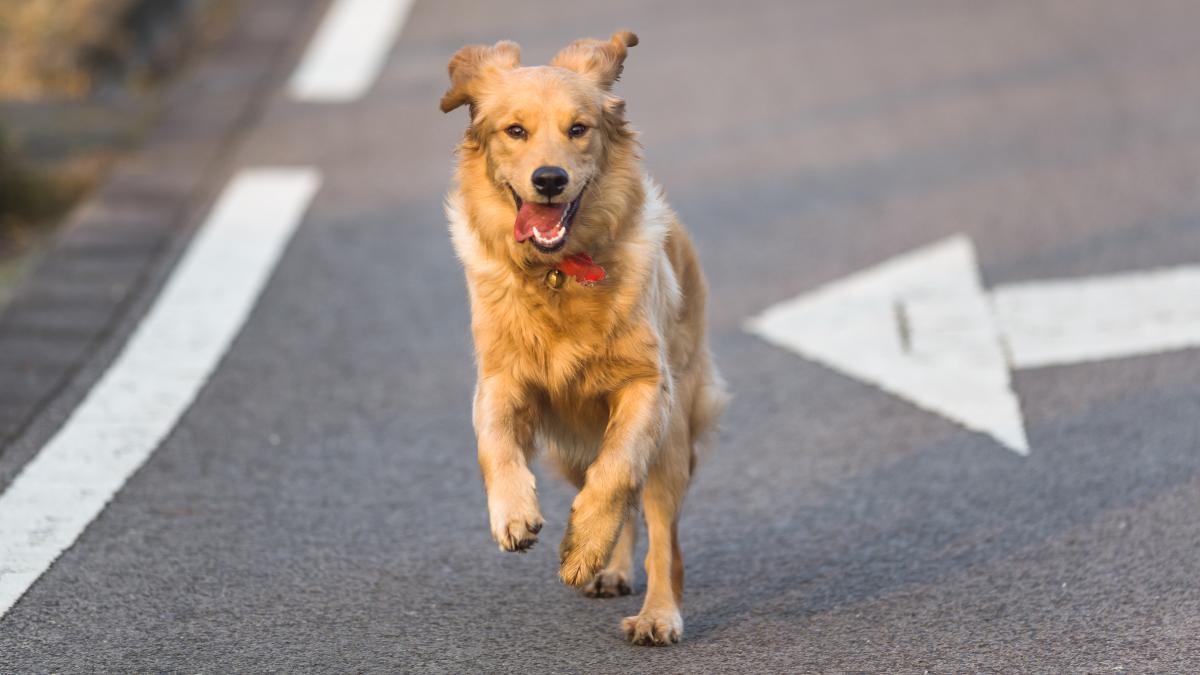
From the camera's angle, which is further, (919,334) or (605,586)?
(919,334)

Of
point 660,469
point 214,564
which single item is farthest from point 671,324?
point 214,564

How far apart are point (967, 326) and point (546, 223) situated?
3.34 m

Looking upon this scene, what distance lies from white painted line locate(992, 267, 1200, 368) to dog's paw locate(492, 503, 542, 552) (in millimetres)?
3277

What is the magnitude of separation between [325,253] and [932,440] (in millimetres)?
3637

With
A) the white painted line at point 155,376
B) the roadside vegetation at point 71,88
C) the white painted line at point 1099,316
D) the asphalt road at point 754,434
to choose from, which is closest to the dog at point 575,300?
the asphalt road at point 754,434

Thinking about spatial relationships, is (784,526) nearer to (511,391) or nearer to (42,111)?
(511,391)

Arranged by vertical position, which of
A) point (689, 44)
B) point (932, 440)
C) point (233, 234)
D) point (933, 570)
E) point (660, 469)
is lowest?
point (689, 44)

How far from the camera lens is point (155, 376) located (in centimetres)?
759

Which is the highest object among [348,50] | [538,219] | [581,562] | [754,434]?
[538,219]

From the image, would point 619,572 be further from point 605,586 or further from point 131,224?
point 131,224

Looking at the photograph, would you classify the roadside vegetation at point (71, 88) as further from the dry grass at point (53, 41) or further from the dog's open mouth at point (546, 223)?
the dog's open mouth at point (546, 223)

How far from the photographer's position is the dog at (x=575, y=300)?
17.1 ft

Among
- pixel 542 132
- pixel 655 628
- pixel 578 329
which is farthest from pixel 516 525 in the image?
pixel 542 132

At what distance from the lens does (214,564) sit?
19.1ft
